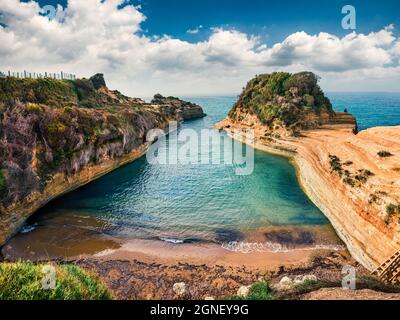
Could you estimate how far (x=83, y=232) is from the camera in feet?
105

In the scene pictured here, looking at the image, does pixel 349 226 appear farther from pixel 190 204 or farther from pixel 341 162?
pixel 190 204

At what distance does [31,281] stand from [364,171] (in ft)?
115

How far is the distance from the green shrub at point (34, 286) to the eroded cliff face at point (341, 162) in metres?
23.3

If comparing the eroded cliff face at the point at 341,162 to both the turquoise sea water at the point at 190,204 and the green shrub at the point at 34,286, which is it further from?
the green shrub at the point at 34,286

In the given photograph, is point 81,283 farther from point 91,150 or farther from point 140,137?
point 140,137

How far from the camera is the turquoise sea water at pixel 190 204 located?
32750 millimetres

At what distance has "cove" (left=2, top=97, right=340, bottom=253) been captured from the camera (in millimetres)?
31109

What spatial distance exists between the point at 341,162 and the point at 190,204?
22778 millimetres

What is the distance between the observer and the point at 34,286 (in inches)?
429

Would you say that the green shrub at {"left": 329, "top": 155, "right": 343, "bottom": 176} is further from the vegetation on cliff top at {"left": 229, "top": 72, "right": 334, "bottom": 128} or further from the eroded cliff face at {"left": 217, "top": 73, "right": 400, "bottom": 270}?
the vegetation on cliff top at {"left": 229, "top": 72, "right": 334, "bottom": 128}

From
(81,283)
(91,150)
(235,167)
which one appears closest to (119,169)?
(91,150)

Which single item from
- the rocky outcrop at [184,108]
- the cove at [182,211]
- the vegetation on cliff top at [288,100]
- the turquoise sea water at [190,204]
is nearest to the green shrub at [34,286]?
the cove at [182,211]

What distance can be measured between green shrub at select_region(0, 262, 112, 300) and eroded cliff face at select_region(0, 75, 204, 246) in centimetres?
2240

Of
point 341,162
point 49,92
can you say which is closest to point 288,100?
point 341,162
